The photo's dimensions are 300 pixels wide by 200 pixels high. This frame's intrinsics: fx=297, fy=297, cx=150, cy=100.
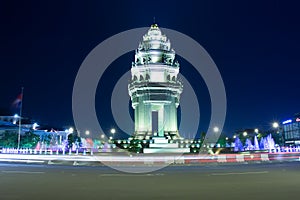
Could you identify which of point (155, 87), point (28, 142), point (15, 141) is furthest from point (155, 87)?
point (15, 141)

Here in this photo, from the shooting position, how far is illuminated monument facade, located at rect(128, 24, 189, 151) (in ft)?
199

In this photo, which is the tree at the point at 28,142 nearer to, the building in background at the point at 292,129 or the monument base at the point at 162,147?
the monument base at the point at 162,147

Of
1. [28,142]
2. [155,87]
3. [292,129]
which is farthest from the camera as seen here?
[292,129]

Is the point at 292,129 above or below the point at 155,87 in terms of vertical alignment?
below

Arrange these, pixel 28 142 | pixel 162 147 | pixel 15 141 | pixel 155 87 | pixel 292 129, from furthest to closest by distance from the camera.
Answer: pixel 292 129 < pixel 28 142 < pixel 15 141 < pixel 155 87 < pixel 162 147

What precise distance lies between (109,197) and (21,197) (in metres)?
2.77

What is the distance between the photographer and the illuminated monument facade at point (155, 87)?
60.6m

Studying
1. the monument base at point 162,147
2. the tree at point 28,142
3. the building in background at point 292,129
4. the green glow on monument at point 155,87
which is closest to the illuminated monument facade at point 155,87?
the green glow on monument at point 155,87

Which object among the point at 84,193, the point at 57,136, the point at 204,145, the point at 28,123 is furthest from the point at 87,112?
the point at 84,193

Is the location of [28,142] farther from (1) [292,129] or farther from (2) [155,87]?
(1) [292,129]

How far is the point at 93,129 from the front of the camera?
4109 inches

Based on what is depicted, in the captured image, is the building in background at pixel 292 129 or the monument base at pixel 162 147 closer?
the monument base at pixel 162 147

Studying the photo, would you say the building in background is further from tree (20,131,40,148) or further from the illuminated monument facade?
tree (20,131,40,148)

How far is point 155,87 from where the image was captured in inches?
2389
